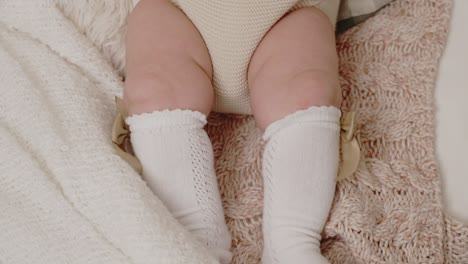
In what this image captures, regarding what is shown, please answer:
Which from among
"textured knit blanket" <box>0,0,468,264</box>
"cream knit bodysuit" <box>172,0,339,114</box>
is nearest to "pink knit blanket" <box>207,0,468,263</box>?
"textured knit blanket" <box>0,0,468,264</box>

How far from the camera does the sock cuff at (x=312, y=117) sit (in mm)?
914

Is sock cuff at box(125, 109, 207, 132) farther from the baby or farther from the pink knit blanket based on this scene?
the pink knit blanket

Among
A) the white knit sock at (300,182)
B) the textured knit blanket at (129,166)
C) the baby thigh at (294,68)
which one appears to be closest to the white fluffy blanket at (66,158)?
the textured knit blanket at (129,166)

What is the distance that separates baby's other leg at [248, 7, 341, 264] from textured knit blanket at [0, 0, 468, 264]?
5 centimetres

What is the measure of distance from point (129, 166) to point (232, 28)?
0.28m

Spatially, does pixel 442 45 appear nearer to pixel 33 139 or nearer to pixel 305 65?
pixel 305 65

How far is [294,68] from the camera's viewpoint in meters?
0.97

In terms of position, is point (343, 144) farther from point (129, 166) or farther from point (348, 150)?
point (129, 166)

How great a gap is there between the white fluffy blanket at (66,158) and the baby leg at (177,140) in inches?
1.7

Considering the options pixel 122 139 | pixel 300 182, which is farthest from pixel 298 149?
pixel 122 139

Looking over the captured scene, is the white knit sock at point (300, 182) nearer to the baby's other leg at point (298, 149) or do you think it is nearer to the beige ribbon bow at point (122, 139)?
the baby's other leg at point (298, 149)

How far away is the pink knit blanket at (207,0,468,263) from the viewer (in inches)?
37.0

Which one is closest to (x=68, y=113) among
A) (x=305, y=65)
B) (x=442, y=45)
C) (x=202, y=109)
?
(x=202, y=109)

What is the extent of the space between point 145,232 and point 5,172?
9.9 inches
